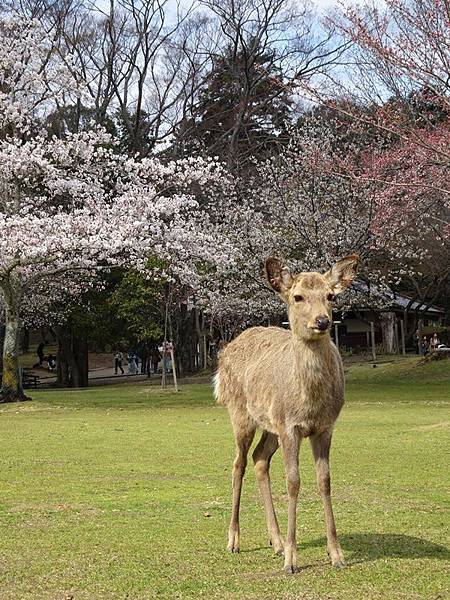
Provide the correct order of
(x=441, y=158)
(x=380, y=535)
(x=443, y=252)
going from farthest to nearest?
(x=443, y=252) < (x=441, y=158) < (x=380, y=535)

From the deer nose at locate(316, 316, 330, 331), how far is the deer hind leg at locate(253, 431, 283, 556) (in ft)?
5.20

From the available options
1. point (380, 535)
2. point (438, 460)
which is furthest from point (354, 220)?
point (380, 535)

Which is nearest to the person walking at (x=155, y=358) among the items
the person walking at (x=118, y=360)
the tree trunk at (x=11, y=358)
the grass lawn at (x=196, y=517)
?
→ the person walking at (x=118, y=360)

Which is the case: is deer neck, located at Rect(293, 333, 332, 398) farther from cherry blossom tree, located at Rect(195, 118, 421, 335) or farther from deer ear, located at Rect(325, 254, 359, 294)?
cherry blossom tree, located at Rect(195, 118, 421, 335)

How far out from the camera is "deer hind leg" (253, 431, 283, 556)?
7195 millimetres

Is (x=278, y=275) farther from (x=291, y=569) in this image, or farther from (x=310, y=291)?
(x=291, y=569)

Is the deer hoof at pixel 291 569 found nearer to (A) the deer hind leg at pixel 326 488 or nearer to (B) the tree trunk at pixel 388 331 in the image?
(A) the deer hind leg at pixel 326 488

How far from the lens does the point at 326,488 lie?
663 cm

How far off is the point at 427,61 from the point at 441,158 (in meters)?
2.57

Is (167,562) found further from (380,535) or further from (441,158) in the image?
(441,158)

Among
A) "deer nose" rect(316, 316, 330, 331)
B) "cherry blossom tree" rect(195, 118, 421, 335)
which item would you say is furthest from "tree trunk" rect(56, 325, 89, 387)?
"deer nose" rect(316, 316, 330, 331)

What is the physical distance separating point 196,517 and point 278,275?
2.99m

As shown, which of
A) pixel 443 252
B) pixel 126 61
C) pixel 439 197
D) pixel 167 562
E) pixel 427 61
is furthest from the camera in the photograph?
pixel 126 61

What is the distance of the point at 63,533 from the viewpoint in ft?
26.2
